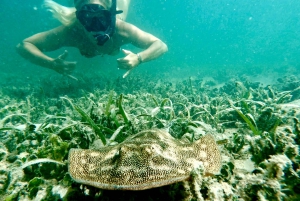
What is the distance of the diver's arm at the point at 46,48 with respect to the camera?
7.23 meters

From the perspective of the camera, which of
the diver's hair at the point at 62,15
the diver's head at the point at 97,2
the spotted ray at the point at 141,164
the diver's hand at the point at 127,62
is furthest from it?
the diver's hair at the point at 62,15

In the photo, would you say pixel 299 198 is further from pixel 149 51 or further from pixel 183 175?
pixel 149 51

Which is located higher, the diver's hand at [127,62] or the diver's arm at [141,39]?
the diver's arm at [141,39]

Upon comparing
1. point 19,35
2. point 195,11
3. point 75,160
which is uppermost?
point 195,11

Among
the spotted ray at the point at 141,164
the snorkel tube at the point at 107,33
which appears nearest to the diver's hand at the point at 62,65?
the snorkel tube at the point at 107,33

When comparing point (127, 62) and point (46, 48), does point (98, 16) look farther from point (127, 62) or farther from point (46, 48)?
point (46, 48)

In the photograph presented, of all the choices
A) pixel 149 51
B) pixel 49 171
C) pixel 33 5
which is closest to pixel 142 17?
pixel 33 5

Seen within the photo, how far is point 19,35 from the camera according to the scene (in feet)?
222

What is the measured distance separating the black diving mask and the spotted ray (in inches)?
245

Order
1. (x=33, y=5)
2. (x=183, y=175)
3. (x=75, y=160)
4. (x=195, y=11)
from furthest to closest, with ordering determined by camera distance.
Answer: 1. (x=195, y=11)
2. (x=33, y=5)
3. (x=75, y=160)
4. (x=183, y=175)

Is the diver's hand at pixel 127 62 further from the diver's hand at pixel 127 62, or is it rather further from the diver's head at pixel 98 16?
the diver's head at pixel 98 16

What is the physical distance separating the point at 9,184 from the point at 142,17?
330 ft

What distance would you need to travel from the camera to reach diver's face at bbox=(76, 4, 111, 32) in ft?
22.7

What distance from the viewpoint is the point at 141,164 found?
1257mm
